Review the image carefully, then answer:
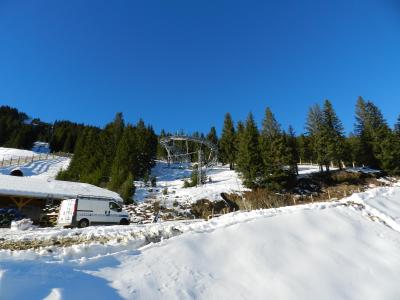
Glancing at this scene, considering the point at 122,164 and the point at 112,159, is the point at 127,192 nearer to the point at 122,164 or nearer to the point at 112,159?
the point at 122,164

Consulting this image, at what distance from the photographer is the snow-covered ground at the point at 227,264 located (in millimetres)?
5824

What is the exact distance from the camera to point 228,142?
6366 cm

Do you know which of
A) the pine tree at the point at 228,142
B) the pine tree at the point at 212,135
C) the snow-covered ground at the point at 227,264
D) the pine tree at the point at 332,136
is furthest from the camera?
the pine tree at the point at 212,135

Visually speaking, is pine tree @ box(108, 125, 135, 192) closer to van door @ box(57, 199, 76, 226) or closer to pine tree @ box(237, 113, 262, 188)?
pine tree @ box(237, 113, 262, 188)

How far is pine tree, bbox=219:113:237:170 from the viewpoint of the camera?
61419mm

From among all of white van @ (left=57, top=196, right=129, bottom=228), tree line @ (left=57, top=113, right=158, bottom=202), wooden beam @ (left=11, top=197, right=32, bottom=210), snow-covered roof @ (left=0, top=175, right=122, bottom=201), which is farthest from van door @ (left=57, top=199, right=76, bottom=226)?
tree line @ (left=57, top=113, right=158, bottom=202)

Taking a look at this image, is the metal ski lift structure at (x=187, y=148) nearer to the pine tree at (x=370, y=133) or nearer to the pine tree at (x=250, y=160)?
the pine tree at (x=250, y=160)

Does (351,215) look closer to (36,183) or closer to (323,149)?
(36,183)

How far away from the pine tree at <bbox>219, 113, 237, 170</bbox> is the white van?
139 ft

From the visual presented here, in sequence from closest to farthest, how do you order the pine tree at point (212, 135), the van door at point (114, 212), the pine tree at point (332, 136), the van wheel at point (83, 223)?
the van wheel at point (83, 223), the van door at point (114, 212), the pine tree at point (332, 136), the pine tree at point (212, 135)

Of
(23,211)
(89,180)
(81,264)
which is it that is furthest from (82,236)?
(89,180)

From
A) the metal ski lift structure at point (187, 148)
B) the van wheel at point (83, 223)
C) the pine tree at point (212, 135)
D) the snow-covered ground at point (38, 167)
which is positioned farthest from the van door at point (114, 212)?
the pine tree at point (212, 135)

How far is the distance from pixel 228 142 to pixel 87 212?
4742 centimetres

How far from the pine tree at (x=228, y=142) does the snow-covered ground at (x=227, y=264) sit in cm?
4879
